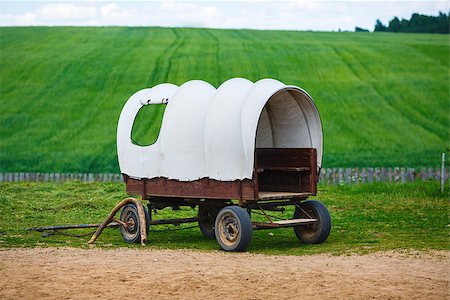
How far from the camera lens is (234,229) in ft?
49.9

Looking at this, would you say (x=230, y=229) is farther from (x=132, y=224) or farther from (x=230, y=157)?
(x=132, y=224)

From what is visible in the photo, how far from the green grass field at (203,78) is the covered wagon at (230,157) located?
2049 centimetres

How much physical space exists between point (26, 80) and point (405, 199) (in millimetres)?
35467

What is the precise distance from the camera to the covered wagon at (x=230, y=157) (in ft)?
49.6

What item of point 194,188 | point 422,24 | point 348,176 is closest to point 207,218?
point 194,188

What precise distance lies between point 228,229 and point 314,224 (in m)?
1.89

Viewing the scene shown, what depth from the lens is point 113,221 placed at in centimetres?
1745

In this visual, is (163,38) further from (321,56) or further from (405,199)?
(405,199)

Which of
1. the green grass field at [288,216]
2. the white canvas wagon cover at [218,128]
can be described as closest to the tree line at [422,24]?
the green grass field at [288,216]

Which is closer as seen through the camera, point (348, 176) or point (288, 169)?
point (288, 169)

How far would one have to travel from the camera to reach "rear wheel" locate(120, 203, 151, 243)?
1674 cm

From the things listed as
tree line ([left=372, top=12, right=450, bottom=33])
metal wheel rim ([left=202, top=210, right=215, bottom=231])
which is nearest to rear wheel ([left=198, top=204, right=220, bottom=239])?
metal wheel rim ([left=202, top=210, right=215, bottom=231])

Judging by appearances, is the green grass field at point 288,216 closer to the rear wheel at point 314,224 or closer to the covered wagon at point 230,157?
the rear wheel at point 314,224

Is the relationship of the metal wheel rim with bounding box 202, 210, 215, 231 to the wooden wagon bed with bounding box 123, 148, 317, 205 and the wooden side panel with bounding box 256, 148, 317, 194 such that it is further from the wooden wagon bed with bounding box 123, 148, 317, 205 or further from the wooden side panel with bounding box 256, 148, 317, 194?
Result: the wooden side panel with bounding box 256, 148, 317, 194
